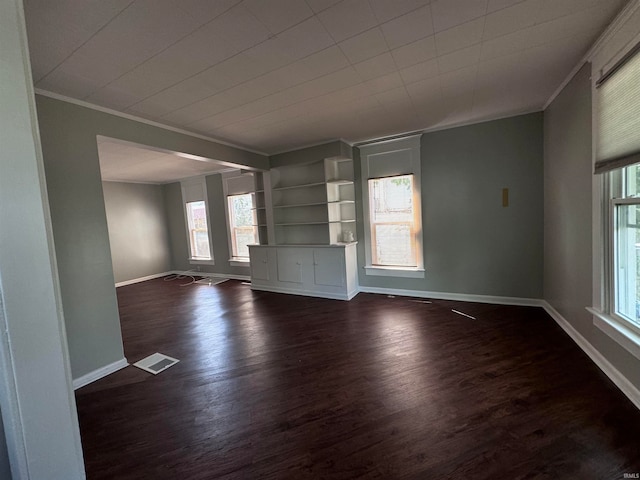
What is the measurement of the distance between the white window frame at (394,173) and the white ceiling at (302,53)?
1.06m

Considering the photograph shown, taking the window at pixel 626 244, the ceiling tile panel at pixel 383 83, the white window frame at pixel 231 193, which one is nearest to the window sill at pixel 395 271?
the window at pixel 626 244

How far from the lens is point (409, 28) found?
1.73 meters

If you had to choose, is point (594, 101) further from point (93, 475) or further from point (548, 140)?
point (93, 475)

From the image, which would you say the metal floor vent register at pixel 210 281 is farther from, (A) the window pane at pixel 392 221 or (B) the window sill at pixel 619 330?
(B) the window sill at pixel 619 330

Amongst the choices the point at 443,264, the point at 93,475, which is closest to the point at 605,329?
the point at 443,264

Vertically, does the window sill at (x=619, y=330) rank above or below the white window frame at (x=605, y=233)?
below

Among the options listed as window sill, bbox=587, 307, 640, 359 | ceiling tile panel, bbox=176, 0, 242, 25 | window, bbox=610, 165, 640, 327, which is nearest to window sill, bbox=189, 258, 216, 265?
ceiling tile panel, bbox=176, 0, 242, 25

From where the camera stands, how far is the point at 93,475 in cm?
148

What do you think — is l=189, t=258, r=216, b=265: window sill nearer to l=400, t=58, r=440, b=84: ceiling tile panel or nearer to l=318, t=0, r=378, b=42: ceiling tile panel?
l=400, t=58, r=440, b=84: ceiling tile panel

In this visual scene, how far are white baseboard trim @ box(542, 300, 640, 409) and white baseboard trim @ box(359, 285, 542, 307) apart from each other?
1.54 ft

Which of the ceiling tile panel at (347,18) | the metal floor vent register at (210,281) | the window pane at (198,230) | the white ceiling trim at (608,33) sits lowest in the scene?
the metal floor vent register at (210,281)

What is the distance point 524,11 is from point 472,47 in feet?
1.17

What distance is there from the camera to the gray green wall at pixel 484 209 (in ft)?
11.3

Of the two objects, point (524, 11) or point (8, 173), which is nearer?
point (8, 173)
